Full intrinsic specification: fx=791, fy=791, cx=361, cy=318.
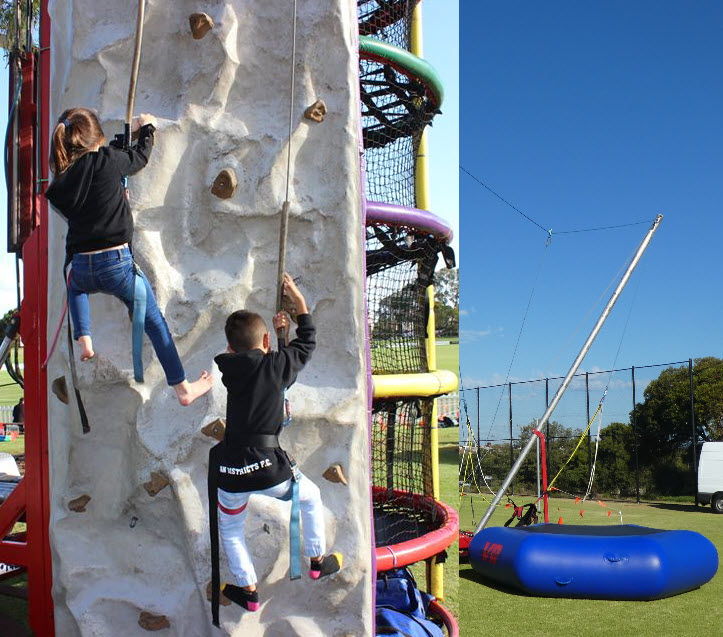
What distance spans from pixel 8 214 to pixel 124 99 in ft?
3.25

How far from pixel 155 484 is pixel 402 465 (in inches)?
111

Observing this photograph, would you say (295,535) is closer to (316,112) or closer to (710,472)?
(316,112)

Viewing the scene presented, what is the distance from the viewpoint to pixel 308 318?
126 inches

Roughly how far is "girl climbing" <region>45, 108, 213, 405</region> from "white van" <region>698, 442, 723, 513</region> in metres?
10.8

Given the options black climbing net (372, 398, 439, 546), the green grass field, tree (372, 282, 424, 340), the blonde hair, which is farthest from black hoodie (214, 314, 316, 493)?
the green grass field

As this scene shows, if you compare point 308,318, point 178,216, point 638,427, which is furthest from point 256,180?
point 638,427

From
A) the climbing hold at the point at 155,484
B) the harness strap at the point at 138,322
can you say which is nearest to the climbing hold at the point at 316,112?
the harness strap at the point at 138,322

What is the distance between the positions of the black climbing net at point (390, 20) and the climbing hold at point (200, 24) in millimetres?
2819

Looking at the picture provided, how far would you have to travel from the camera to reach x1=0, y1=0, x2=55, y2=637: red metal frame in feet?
11.7

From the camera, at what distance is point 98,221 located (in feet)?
10.0

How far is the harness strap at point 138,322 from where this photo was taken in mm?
3111

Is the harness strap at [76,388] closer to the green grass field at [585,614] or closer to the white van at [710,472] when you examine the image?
the green grass field at [585,614]

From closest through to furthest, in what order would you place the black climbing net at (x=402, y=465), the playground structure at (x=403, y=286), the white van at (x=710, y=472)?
the playground structure at (x=403, y=286) < the black climbing net at (x=402, y=465) < the white van at (x=710, y=472)

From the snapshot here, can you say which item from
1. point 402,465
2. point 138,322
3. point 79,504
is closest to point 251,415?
point 138,322
